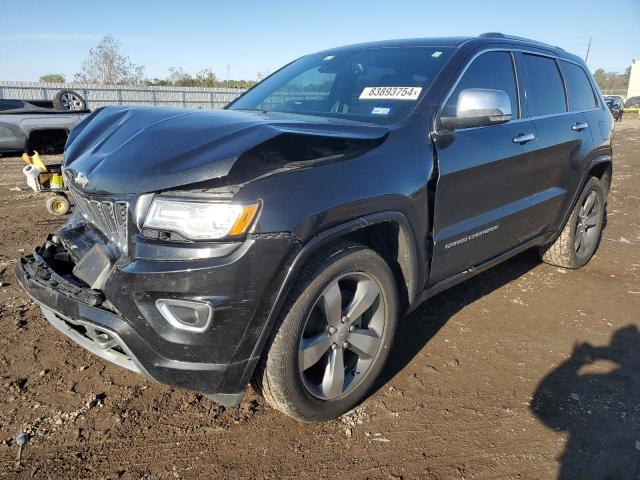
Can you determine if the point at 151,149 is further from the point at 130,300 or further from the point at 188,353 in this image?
the point at 188,353

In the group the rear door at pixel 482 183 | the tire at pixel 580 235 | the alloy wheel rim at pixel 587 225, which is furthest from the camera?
the alloy wheel rim at pixel 587 225

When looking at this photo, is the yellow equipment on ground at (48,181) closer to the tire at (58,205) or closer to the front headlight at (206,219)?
the tire at (58,205)

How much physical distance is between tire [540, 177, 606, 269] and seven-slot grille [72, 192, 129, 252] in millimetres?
3859

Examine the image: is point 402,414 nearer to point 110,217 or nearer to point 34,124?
point 110,217

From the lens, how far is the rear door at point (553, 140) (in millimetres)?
3734

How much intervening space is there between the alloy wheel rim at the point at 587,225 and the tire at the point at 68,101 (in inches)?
399

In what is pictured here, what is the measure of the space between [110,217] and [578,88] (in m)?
4.25

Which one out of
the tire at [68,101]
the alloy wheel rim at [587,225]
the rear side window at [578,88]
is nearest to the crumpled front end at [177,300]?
the rear side window at [578,88]

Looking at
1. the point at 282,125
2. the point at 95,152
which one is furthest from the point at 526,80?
the point at 95,152

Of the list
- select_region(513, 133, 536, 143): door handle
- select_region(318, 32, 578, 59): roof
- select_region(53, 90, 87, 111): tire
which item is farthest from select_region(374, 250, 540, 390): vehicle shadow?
select_region(53, 90, 87, 111): tire

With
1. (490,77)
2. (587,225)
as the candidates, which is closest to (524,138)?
(490,77)

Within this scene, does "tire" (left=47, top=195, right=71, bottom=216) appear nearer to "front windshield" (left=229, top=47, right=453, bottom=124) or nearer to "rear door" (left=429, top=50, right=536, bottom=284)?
"front windshield" (left=229, top=47, right=453, bottom=124)

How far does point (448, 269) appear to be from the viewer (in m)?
3.02

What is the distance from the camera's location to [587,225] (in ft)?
15.9
